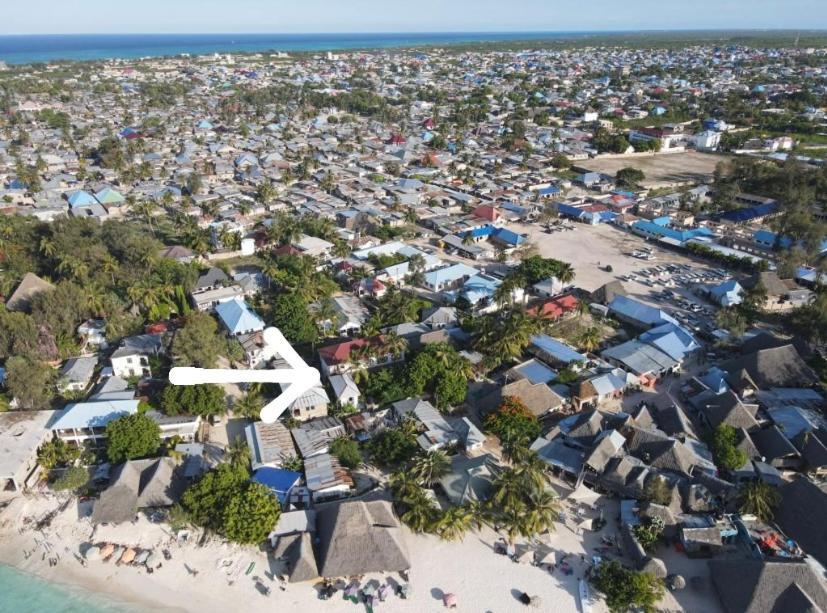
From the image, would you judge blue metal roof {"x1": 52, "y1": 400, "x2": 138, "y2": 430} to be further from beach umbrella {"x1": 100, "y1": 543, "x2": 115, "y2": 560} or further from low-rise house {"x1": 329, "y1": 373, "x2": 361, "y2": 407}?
low-rise house {"x1": 329, "y1": 373, "x2": 361, "y2": 407}

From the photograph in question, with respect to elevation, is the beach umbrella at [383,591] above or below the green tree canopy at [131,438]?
below

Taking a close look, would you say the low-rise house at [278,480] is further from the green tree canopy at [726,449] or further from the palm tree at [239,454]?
the green tree canopy at [726,449]

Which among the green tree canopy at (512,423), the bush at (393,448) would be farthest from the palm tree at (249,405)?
the green tree canopy at (512,423)

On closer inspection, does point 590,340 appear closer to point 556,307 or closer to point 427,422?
point 556,307

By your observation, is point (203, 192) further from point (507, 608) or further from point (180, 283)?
point (507, 608)
